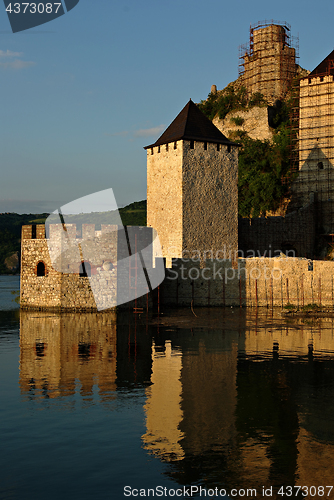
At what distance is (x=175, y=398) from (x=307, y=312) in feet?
51.4

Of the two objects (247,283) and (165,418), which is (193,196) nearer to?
(247,283)

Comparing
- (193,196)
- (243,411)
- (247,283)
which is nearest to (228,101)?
(193,196)

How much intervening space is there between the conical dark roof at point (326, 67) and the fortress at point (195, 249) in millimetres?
10990

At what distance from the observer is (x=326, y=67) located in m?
37.3

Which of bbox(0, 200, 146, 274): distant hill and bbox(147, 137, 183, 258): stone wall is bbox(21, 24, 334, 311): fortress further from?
bbox(0, 200, 146, 274): distant hill

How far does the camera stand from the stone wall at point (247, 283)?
2428cm

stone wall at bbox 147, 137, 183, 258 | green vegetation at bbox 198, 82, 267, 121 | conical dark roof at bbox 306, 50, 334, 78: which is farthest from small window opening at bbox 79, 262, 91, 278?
green vegetation at bbox 198, 82, 267, 121

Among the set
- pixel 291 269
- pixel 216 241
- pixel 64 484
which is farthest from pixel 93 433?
pixel 216 241

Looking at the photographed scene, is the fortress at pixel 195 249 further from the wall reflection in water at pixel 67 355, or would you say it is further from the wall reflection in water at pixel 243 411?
the wall reflection in water at pixel 243 411

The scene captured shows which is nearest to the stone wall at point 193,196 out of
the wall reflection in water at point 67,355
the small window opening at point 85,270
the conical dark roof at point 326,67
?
the small window opening at point 85,270

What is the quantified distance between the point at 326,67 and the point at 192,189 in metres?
18.3

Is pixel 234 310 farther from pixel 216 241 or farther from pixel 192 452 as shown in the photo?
pixel 192 452

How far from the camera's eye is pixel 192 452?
6402 millimetres

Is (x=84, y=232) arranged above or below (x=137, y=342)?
above
